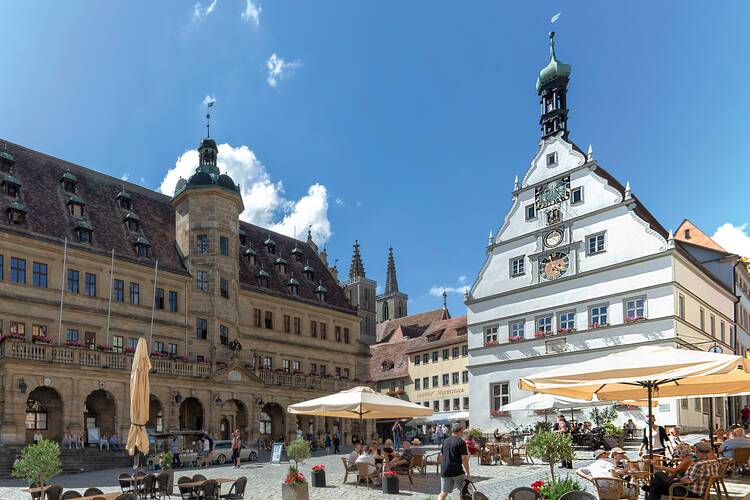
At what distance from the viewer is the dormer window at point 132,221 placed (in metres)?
42.0

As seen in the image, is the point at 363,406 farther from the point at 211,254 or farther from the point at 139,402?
the point at 211,254

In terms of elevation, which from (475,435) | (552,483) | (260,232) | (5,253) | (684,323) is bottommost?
(475,435)

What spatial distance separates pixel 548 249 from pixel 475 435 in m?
12.2

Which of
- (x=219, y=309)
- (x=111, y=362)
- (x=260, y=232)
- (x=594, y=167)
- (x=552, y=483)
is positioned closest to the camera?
(x=552, y=483)

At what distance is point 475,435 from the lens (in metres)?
32.0

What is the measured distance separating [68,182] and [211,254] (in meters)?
9.28

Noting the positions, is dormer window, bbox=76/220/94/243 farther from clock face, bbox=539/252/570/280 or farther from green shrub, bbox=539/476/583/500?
green shrub, bbox=539/476/583/500

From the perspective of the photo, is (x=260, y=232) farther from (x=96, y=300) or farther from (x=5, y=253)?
(x=5, y=253)

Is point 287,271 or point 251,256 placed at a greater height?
point 251,256

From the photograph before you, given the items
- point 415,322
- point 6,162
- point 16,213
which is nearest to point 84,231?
point 16,213

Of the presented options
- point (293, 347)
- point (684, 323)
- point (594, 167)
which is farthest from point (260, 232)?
point (684, 323)

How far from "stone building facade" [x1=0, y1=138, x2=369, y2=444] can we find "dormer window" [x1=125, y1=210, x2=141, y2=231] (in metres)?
0.07

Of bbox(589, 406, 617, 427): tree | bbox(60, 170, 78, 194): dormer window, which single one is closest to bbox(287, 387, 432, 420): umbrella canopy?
bbox(589, 406, 617, 427): tree

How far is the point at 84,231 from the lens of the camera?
3803 cm
